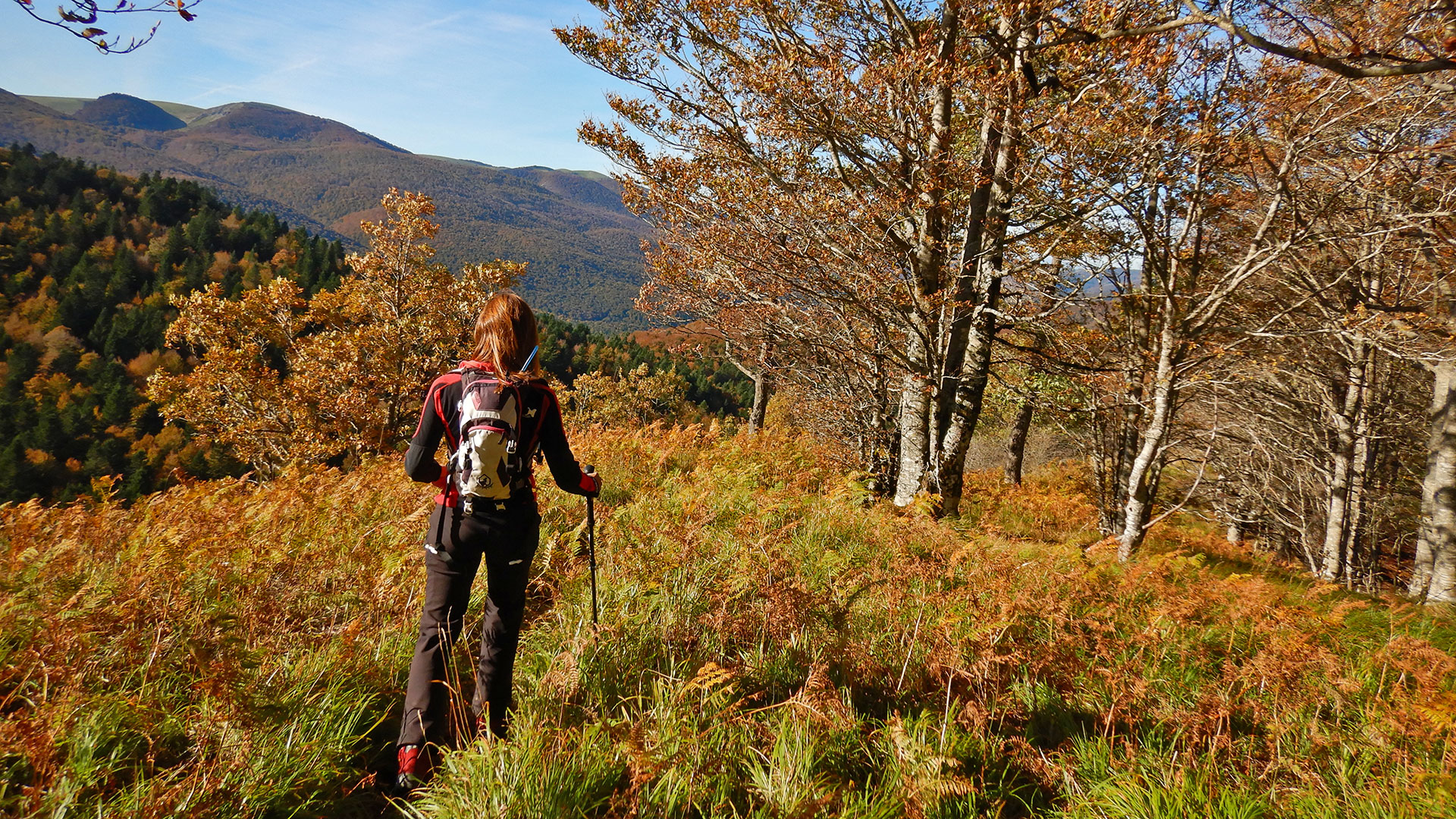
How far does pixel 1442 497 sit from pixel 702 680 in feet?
35.9

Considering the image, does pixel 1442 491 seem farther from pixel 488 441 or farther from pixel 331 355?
pixel 331 355

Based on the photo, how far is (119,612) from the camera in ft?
9.82

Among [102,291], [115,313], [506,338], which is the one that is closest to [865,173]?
[506,338]

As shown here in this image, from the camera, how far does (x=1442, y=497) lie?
8250mm

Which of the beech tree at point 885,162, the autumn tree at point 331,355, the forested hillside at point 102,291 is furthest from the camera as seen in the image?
the forested hillside at point 102,291

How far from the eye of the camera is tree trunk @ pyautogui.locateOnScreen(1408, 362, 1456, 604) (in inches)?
305

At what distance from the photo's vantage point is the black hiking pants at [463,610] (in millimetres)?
2889

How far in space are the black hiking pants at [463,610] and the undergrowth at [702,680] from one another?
235mm

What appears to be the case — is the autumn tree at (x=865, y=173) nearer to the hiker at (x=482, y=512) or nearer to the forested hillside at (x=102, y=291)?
the hiker at (x=482, y=512)

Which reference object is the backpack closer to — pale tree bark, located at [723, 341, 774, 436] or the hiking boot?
the hiking boot

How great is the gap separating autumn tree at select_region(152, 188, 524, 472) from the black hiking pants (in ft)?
47.3

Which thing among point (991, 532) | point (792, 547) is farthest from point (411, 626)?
point (991, 532)

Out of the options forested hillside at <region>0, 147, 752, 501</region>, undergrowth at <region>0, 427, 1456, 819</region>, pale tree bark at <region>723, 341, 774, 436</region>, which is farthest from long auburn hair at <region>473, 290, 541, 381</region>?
forested hillside at <region>0, 147, 752, 501</region>

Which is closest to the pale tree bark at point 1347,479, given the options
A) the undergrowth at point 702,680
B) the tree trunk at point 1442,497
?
the tree trunk at point 1442,497
